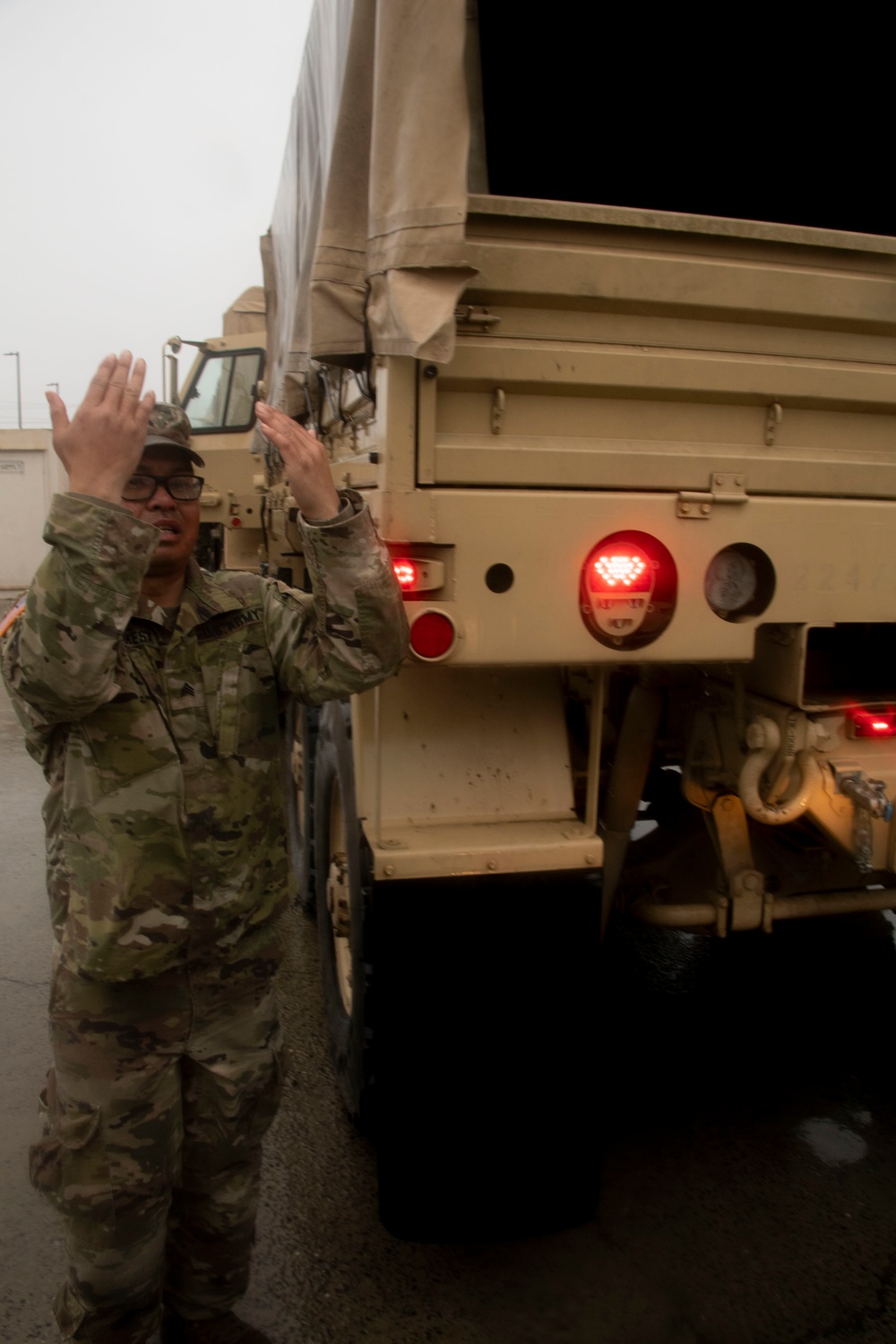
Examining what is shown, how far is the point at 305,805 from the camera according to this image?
175 inches

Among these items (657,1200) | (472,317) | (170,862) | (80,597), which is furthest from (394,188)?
(657,1200)

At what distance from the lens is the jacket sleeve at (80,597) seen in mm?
1714

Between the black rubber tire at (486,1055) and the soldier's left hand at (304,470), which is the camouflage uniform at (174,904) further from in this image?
the black rubber tire at (486,1055)

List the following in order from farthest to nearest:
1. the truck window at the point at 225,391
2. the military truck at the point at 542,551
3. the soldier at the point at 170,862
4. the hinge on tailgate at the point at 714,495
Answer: the truck window at the point at 225,391 < the hinge on tailgate at the point at 714,495 < the military truck at the point at 542,551 < the soldier at the point at 170,862

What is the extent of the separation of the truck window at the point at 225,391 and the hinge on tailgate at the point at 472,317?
20.8 feet

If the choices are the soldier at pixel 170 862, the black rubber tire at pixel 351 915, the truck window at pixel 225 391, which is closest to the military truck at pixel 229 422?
the truck window at pixel 225 391

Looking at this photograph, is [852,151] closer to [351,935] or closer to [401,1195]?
[351,935]

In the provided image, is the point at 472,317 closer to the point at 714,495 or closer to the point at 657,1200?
the point at 714,495

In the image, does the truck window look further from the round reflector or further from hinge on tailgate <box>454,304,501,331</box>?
the round reflector

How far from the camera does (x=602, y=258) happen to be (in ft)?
7.34

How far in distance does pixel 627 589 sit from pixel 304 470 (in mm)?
738

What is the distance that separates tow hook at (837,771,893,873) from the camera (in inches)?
90.8

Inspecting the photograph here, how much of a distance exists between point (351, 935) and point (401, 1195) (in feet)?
2.06

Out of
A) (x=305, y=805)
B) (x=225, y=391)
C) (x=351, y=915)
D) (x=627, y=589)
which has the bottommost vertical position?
(x=305, y=805)
